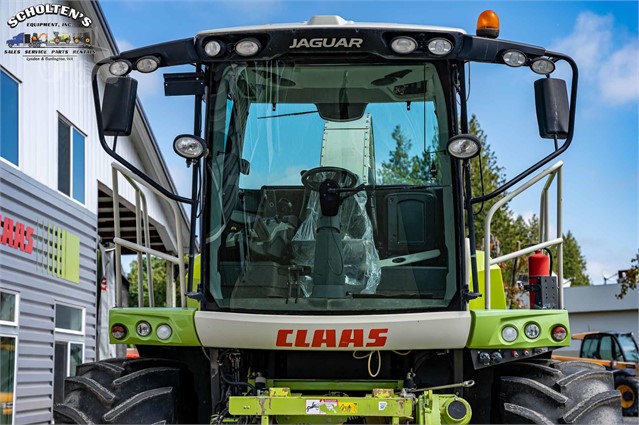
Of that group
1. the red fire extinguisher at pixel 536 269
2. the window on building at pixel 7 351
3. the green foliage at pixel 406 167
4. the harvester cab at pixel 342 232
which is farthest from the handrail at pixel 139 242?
the window on building at pixel 7 351

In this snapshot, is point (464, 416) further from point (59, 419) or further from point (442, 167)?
point (59, 419)

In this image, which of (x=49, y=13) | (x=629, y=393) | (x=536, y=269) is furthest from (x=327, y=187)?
(x=629, y=393)

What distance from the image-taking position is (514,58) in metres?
5.59

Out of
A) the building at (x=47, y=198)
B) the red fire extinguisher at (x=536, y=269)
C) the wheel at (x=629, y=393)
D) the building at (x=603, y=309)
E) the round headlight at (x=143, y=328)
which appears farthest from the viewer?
the building at (x=603, y=309)

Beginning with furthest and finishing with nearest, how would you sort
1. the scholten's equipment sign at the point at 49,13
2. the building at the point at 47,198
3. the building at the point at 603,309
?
the building at the point at 603,309, the scholten's equipment sign at the point at 49,13, the building at the point at 47,198

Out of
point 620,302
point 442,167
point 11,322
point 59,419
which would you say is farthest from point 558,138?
point 620,302

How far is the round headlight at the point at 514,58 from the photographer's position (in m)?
5.57

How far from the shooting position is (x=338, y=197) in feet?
18.7

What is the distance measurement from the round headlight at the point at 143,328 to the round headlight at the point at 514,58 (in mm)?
2808

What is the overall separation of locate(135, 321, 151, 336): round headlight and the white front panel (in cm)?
53

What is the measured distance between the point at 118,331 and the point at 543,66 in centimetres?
317

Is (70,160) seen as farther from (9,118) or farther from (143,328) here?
(143,328)

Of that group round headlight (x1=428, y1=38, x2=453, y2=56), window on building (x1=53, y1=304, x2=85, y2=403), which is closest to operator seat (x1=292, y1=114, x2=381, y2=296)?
round headlight (x1=428, y1=38, x2=453, y2=56)

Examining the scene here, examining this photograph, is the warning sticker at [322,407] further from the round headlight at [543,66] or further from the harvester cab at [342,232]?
the round headlight at [543,66]
